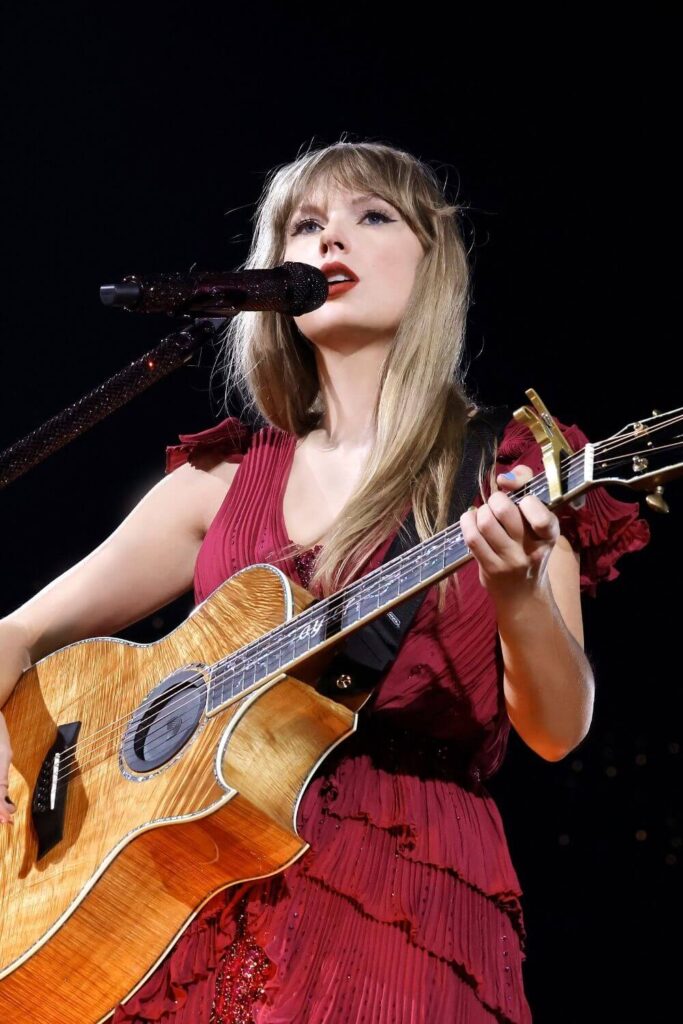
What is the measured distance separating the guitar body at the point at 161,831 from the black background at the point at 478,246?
1.75m

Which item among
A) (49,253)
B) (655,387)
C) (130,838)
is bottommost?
(655,387)

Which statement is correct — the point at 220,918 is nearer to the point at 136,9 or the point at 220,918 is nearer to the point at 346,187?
the point at 346,187

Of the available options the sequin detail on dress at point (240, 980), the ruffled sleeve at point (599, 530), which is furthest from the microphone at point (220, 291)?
the sequin detail on dress at point (240, 980)

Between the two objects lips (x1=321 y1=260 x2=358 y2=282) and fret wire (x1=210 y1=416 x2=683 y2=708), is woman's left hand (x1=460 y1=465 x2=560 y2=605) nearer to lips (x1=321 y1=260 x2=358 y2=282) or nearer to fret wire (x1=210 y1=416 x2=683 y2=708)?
fret wire (x1=210 y1=416 x2=683 y2=708)

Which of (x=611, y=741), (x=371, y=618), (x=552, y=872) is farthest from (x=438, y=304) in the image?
(x=552, y=872)

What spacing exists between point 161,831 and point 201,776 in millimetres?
95

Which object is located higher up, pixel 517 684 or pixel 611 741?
pixel 517 684

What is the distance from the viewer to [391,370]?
2.18 meters

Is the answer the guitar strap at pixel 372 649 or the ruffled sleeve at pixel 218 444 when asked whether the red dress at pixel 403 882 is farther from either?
the ruffled sleeve at pixel 218 444

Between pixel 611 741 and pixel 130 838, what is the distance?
7.56 feet

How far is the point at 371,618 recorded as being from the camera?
162 cm

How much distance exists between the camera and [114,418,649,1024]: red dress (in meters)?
1.54

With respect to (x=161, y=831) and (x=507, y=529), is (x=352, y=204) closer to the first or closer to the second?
(x=507, y=529)

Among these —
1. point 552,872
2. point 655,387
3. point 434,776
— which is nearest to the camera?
point 434,776
